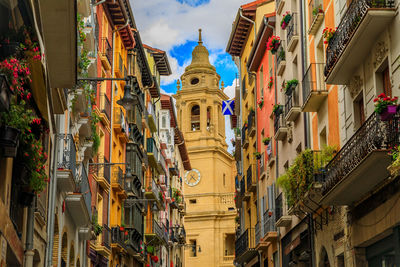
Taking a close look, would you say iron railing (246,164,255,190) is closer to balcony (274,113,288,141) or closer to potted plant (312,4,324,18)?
balcony (274,113,288,141)

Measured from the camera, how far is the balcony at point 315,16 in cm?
2384

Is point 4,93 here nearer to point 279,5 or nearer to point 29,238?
point 29,238

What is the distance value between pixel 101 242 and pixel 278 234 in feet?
24.2

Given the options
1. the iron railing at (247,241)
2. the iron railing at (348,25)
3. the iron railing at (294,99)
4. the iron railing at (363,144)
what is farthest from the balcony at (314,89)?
the iron railing at (247,241)

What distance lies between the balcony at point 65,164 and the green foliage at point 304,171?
6389mm

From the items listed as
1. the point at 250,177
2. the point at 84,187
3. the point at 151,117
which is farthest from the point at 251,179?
the point at 84,187

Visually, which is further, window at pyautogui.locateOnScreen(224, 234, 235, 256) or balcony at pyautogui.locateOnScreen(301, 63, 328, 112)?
window at pyautogui.locateOnScreen(224, 234, 235, 256)

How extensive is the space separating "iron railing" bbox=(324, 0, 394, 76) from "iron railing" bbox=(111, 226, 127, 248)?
17.4 metres

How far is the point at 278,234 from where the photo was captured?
105 feet

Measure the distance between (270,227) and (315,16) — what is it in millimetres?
11898

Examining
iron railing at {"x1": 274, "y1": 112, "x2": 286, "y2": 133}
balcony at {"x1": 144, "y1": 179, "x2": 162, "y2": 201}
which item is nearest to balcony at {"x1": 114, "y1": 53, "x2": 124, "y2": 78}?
iron railing at {"x1": 274, "y1": 112, "x2": 286, "y2": 133}

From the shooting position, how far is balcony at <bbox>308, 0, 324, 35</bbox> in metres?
23.8

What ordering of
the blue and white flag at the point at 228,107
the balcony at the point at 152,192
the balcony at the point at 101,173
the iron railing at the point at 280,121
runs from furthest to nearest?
the blue and white flag at the point at 228,107
the balcony at the point at 152,192
the balcony at the point at 101,173
the iron railing at the point at 280,121

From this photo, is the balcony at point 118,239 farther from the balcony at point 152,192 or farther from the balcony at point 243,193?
the balcony at point 152,192
